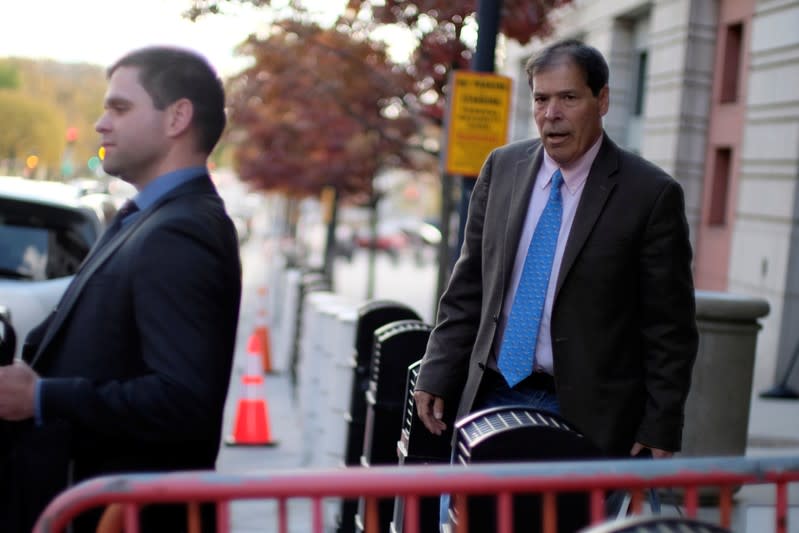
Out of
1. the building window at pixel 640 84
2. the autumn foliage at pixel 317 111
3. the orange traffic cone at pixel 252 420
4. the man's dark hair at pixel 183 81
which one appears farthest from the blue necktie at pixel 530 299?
the building window at pixel 640 84

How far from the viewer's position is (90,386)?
3.03 meters

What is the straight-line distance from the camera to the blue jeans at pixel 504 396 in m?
4.25

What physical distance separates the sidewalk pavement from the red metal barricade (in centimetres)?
8

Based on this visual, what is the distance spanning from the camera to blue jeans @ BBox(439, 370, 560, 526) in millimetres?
4250

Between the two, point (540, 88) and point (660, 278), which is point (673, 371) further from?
point (540, 88)

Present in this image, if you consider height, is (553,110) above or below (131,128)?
above

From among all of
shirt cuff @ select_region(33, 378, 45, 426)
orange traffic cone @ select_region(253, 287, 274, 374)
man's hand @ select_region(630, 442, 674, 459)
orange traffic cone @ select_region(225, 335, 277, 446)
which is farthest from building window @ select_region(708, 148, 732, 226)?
shirt cuff @ select_region(33, 378, 45, 426)

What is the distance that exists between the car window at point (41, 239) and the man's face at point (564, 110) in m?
5.04

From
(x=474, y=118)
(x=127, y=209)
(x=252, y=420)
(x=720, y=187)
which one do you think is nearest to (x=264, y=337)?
(x=252, y=420)

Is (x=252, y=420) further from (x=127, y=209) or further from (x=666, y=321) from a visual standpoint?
(x=127, y=209)

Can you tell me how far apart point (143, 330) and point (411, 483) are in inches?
27.1

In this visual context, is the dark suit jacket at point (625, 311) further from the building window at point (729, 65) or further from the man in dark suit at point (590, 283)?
the building window at point (729, 65)

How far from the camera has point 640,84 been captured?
19906 mm

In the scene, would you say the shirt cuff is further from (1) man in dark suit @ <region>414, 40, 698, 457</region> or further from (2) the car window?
(2) the car window
